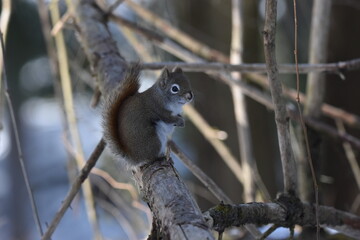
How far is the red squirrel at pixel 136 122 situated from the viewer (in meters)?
1.57

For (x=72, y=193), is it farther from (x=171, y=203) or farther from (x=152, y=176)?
(x=171, y=203)

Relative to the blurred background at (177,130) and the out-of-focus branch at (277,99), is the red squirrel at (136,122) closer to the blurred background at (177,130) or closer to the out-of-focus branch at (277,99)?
the blurred background at (177,130)

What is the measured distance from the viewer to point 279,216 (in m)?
1.52

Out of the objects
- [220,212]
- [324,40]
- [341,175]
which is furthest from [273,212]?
[341,175]

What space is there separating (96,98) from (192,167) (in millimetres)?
524

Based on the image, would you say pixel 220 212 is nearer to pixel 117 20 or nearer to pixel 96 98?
pixel 96 98

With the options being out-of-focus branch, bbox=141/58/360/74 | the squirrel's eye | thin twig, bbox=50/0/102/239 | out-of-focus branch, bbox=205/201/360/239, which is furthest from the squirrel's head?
thin twig, bbox=50/0/102/239

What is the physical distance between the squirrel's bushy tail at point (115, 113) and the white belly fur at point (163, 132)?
0.11m

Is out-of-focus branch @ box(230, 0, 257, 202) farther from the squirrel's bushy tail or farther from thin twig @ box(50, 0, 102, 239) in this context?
the squirrel's bushy tail

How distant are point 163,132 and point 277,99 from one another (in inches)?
14.3

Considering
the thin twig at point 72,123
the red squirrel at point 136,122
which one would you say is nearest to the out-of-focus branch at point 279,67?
the red squirrel at point 136,122

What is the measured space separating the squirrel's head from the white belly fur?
0.31 ft

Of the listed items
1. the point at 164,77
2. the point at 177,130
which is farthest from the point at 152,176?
the point at 177,130

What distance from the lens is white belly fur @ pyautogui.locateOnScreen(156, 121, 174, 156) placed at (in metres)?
1.61
